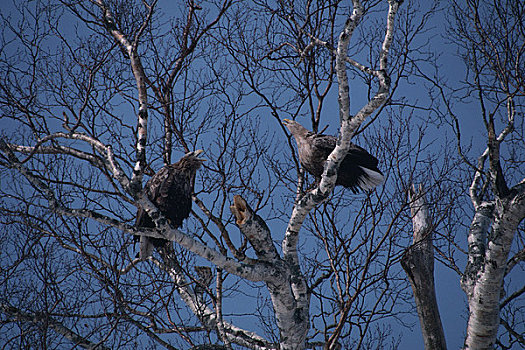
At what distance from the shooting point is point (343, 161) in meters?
4.97

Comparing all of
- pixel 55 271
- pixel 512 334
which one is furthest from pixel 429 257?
pixel 55 271

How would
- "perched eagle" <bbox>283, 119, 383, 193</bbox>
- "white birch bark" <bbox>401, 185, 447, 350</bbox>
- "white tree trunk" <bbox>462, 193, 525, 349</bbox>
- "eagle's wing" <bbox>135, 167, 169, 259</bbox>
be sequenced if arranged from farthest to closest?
1. "white birch bark" <bbox>401, 185, 447, 350</bbox>
2. "perched eagle" <bbox>283, 119, 383, 193</bbox>
3. "eagle's wing" <bbox>135, 167, 169, 259</bbox>
4. "white tree trunk" <bbox>462, 193, 525, 349</bbox>

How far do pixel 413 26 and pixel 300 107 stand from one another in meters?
1.34

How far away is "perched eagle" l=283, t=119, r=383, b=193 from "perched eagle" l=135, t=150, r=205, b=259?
1.11m

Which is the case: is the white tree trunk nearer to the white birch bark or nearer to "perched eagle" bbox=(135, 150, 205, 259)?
the white birch bark

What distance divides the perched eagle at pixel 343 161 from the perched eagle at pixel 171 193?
3.63ft

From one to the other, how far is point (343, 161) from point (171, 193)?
1738mm

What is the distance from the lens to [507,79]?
4.00 metres

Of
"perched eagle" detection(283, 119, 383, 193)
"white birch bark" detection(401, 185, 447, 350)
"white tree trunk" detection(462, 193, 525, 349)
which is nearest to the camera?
"white tree trunk" detection(462, 193, 525, 349)

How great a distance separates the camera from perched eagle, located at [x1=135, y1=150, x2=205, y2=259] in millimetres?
4441

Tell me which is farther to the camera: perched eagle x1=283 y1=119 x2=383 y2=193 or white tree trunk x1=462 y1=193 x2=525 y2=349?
perched eagle x1=283 y1=119 x2=383 y2=193

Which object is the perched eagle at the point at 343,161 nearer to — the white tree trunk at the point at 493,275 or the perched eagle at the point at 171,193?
the perched eagle at the point at 171,193

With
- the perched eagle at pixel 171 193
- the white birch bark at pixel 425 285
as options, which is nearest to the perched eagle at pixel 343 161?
the white birch bark at pixel 425 285

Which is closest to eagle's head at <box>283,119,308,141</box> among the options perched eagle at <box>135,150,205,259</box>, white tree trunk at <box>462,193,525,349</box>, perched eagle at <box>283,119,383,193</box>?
perched eagle at <box>283,119,383,193</box>
